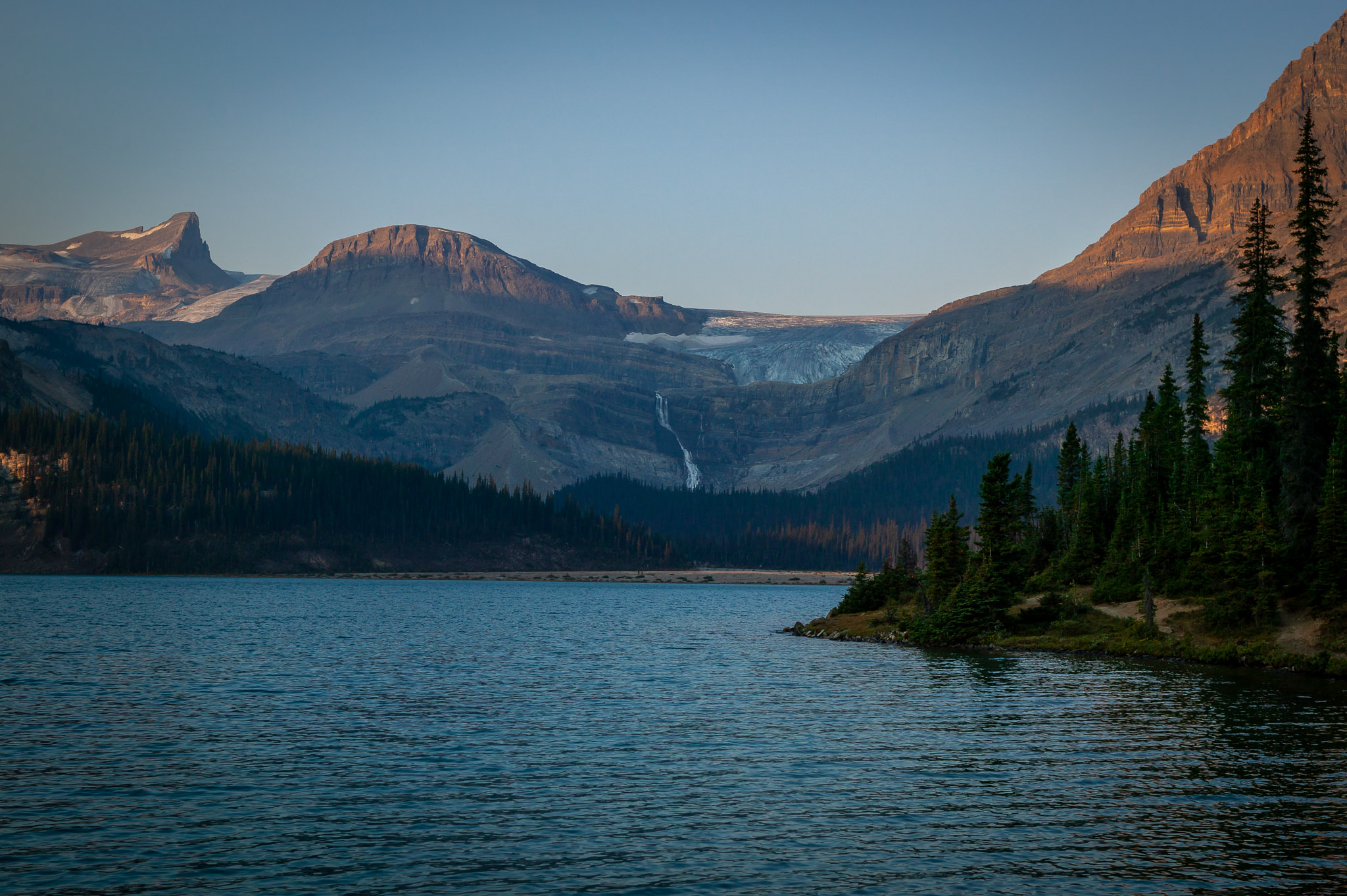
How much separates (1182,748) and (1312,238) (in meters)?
59.6

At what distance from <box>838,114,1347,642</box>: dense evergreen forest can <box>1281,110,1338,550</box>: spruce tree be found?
0.13 meters

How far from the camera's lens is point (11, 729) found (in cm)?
4828

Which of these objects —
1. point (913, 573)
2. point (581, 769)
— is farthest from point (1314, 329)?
point (581, 769)

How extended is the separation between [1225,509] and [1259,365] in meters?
15.0

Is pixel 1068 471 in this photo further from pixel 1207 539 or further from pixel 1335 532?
pixel 1335 532

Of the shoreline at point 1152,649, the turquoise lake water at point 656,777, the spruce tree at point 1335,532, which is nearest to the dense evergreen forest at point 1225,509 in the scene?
the spruce tree at point 1335,532

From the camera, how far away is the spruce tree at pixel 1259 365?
316 ft

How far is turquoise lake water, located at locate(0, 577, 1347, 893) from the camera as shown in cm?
3050

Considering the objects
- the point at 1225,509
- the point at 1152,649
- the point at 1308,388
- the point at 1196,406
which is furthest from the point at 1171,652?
the point at 1196,406

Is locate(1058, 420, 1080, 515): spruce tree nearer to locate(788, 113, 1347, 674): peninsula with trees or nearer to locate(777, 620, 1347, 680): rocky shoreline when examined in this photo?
locate(788, 113, 1347, 674): peninsula with trees

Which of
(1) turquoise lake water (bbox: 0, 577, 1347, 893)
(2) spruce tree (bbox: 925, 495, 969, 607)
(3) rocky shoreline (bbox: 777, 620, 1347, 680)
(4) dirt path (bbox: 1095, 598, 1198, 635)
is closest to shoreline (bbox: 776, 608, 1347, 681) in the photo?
(3) rocky shoreline (bbox: 777, 620, 1347, 680)

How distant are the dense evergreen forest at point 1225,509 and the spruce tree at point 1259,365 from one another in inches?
6.7

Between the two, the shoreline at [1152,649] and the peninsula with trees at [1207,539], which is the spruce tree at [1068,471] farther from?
the shoreline at [1152,649]

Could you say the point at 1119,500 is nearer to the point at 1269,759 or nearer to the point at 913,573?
the point at 913,573
